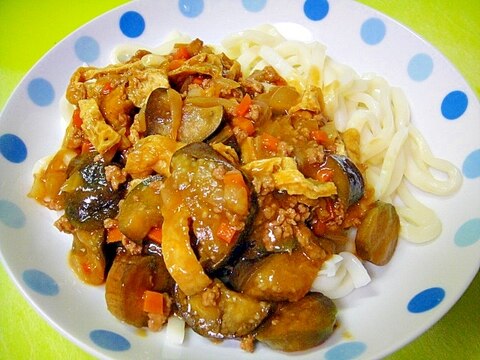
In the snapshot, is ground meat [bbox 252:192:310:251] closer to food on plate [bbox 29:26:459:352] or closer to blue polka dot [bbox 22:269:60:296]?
food on plate [bbox 29:26:459:352]

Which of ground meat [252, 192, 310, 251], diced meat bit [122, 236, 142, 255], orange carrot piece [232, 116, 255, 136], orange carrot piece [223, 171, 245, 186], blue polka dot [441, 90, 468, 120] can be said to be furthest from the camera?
blue polka dot [441, 90, 468, 120]

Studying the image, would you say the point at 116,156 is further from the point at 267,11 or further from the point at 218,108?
the point at 267,11

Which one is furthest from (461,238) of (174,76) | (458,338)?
(174,76)

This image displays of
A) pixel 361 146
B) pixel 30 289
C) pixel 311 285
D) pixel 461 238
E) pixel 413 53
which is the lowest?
pixel 30 289

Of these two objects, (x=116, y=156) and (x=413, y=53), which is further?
(x=413, y=53)

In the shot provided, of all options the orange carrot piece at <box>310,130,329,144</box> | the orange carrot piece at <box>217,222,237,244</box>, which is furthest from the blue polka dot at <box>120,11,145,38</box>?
the orange carrot piece at <box>217,222,237,244</box>

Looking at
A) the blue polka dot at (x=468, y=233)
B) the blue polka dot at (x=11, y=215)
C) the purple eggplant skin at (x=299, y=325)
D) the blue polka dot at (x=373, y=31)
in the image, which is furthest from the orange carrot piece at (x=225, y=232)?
the blue polka dot at (x=373, y=31)

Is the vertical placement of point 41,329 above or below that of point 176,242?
below
